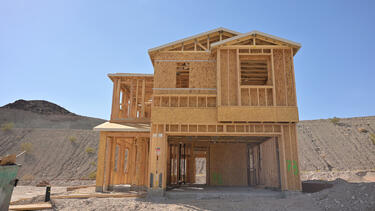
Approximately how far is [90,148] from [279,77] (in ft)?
116

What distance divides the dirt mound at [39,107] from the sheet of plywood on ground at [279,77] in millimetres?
71311

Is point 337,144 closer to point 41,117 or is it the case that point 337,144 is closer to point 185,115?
point 185,115

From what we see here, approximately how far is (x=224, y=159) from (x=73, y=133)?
34.3m

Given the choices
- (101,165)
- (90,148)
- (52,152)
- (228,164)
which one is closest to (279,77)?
(228,164)

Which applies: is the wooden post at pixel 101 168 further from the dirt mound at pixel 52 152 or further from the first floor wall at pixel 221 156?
the dirt mound at pixel 52 152

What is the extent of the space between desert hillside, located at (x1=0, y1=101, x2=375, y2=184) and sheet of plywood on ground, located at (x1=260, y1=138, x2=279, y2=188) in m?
25.2

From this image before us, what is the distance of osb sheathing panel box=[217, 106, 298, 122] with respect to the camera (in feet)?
48.0

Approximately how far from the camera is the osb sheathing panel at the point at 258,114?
1462 cm

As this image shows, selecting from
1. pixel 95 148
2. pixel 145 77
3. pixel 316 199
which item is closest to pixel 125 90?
pixel 145 77

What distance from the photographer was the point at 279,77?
1536 centimetres

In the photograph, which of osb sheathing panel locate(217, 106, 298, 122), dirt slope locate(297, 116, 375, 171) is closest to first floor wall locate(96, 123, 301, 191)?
osb sheathing panel locate(217, 106, 298, 122)

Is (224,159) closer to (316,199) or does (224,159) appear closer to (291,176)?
(291,176)

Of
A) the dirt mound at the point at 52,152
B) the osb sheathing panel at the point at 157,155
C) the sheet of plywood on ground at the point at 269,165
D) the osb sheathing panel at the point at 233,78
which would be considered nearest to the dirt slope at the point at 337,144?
the sheet of plywood on ground at the point at 269,165

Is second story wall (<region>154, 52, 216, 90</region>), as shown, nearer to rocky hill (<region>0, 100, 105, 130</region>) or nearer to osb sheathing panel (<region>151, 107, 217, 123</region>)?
osb sheathing panel (<region>151, 107, 217, 123</region>)
